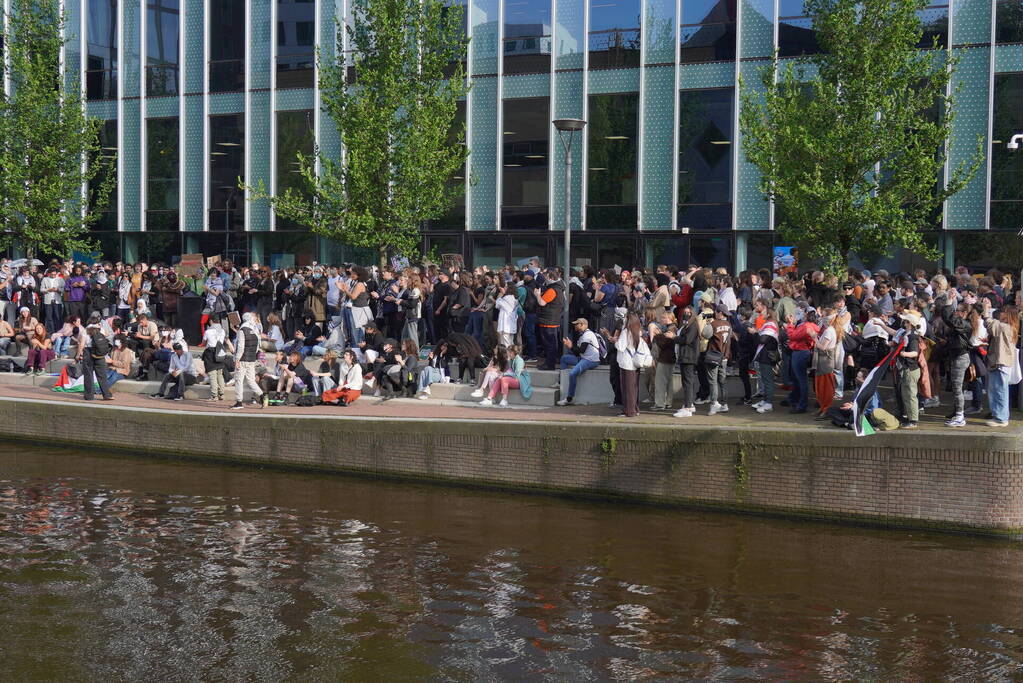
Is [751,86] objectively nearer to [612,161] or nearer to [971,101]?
[612,161]

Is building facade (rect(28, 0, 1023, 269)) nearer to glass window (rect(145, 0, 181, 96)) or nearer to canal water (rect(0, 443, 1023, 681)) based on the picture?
glass window (rect(145, 0, 181, 96))

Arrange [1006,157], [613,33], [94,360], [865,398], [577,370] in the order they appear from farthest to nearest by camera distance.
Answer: [613,33], [1006,157], [94,360], [577,370], [865,398]

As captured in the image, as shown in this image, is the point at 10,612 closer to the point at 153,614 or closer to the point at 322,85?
the point at 153,614

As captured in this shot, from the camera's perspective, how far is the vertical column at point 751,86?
1212 inches

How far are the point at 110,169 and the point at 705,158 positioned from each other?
19.1 metres

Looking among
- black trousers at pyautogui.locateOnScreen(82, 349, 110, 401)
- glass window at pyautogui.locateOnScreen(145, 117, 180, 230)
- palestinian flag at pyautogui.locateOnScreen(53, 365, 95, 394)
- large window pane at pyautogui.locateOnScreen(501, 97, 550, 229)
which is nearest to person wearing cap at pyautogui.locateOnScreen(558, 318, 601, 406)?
black trousers at pyautogui.locateOnScreen(82, 349, 110, 401)

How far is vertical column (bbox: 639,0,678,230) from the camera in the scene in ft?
105

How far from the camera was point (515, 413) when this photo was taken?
19.7 metres

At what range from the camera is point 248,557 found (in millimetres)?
15055

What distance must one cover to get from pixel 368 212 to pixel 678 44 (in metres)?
8.88

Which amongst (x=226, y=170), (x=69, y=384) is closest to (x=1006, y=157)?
(x=69, y=384)

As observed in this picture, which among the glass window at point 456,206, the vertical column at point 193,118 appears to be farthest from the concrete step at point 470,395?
the vertical column at point 193,118

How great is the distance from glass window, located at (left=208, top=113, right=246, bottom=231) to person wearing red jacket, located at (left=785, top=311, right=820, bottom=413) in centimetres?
2290

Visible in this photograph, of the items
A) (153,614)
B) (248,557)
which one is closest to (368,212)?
(248,557)
